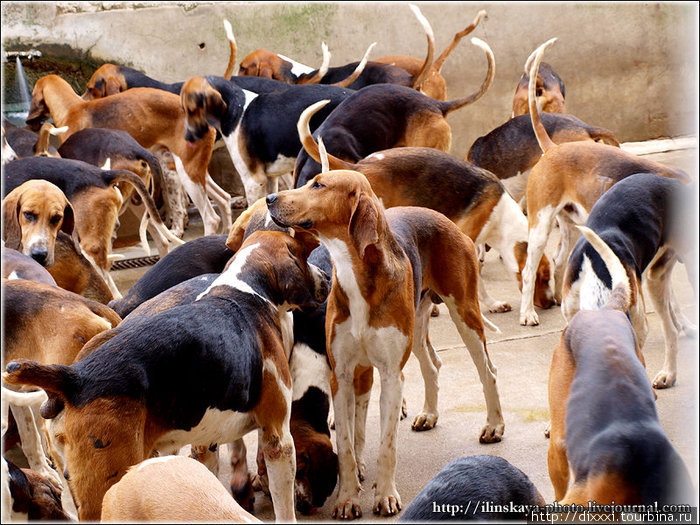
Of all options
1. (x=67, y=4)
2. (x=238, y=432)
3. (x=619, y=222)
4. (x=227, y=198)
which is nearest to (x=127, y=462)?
(x=238, y=432)

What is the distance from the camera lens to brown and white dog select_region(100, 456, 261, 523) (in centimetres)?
226

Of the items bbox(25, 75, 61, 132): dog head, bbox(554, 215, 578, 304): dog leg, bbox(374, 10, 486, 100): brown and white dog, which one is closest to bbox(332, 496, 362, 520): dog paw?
bbox(554, 215, 578, 304): dog leg

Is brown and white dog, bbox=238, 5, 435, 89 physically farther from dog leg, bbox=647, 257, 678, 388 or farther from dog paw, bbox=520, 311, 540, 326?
dog leg, bbox=647, 257, 678, 388

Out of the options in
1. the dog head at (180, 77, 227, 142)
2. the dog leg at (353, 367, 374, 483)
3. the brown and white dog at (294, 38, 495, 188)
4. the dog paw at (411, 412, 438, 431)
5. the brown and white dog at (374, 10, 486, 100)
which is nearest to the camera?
the dog leg at (353, 367, 374, 483)

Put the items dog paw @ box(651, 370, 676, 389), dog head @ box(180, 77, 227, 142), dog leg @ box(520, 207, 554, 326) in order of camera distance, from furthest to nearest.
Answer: dog head @ box(180, 77, 227, 142) → dog leg @ box(520, 207, 554, 326) → dog paw @ box(651, 370, 676, 389)

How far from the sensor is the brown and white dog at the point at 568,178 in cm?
552

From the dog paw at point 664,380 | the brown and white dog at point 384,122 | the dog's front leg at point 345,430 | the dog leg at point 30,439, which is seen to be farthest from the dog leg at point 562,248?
the dog leg at point 30,439

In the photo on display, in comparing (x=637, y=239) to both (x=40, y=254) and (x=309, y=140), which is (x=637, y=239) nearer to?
(x=309, y=140)

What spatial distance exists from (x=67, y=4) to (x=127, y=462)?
798 cm

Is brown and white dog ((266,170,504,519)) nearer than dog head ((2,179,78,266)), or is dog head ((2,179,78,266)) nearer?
brown and white dog ((266,170,504,519))

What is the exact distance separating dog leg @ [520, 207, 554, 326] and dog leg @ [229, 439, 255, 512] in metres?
2.66

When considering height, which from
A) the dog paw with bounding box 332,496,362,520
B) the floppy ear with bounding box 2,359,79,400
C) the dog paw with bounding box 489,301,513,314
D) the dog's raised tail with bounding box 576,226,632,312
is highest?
the floppy ear with bounding box 2,359,79,400

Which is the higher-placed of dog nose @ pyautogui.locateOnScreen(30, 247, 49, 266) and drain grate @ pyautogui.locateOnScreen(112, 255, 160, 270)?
dog nose @ pyautogui.locateOnScreen(30, 247, 49, 266)

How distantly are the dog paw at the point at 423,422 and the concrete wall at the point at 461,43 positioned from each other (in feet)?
20.1
